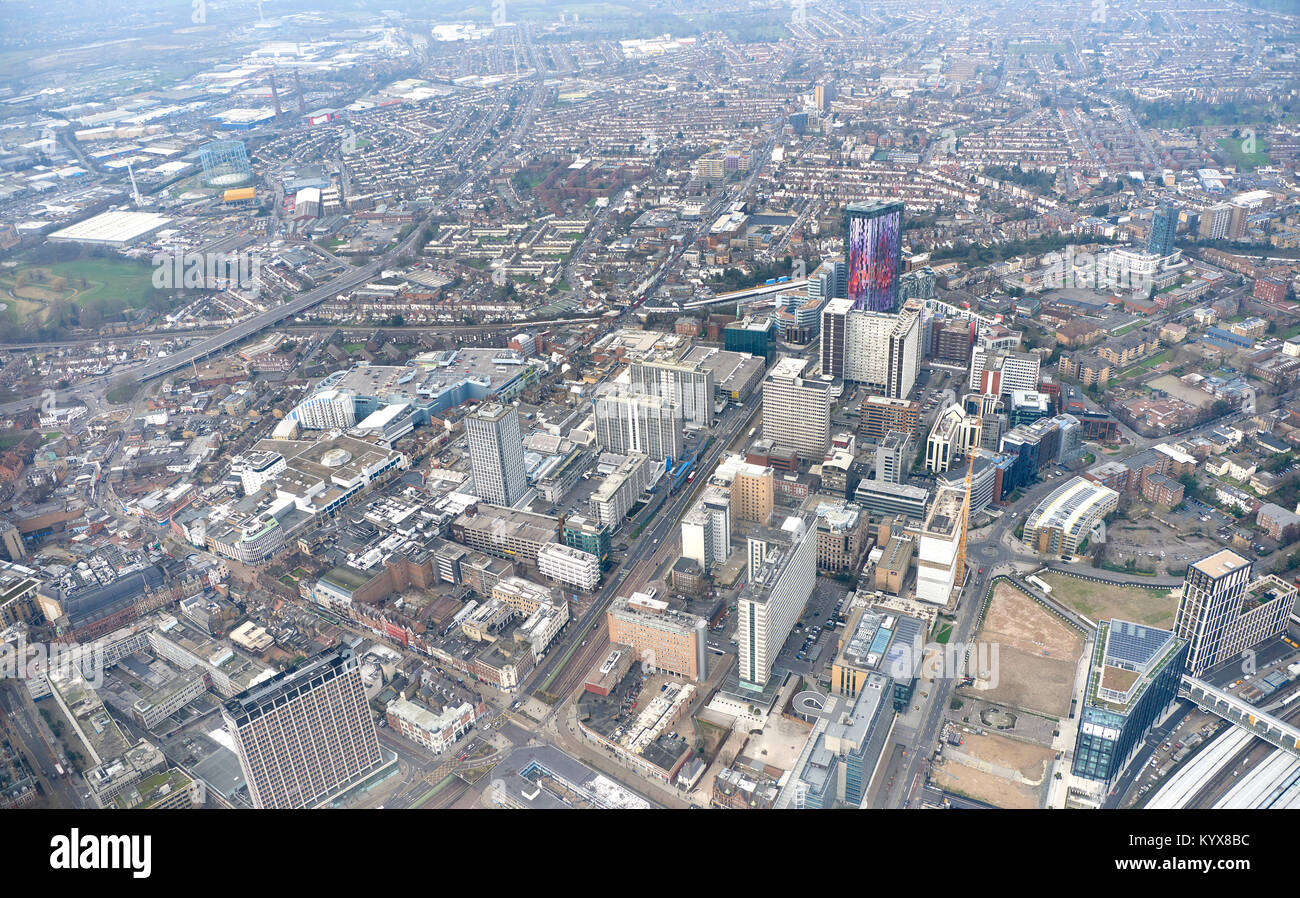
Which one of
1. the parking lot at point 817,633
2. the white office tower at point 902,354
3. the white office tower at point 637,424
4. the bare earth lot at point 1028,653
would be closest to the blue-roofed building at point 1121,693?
the bare earth lot at point 1028,653

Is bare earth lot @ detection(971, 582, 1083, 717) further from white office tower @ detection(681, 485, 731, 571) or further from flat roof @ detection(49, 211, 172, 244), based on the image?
flat roof @ detection(49, 211, 172, 244)

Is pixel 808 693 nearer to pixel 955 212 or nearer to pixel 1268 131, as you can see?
pixel 955 212

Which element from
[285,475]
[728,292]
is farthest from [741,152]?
[285,475]

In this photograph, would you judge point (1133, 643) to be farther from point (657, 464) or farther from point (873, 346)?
point (873, 346)

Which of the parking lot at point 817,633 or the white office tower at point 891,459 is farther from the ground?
the white office tower at point 891,459

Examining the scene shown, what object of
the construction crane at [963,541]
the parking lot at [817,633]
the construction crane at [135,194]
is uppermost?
the construction crane at [135,194]

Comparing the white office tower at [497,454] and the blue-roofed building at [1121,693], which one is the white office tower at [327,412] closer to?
the white office tower at [497,454]
